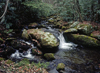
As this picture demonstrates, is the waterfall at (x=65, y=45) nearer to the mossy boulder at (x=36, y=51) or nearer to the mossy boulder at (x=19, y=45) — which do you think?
the mossy boulder at (x=36, y=51)

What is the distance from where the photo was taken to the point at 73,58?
6.86 m

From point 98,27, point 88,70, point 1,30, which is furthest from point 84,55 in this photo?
point 1,30

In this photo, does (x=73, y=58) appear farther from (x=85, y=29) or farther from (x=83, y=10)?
(x=83, y=10)

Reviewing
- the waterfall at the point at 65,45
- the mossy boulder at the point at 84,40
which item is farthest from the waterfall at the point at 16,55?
the mossy boulder at the point at 84,40

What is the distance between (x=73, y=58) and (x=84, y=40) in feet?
9.00

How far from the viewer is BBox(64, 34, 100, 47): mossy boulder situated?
7.88m

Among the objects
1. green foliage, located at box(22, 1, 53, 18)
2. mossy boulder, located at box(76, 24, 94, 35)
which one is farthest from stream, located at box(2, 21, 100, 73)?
green foliage, located at box(22, 1, 53, 18)

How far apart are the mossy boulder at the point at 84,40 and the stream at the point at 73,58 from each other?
49cm

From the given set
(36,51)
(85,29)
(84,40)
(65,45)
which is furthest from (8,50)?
(85,29)

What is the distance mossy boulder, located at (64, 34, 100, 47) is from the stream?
49 centimetres

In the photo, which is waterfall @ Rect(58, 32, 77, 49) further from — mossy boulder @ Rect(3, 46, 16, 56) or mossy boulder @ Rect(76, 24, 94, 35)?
mossy boulder @ Rect(3, 46, 16, 56)

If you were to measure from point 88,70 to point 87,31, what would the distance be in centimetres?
503

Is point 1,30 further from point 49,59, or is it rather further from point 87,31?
point 87,31

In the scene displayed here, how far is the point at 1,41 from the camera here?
725 cm
